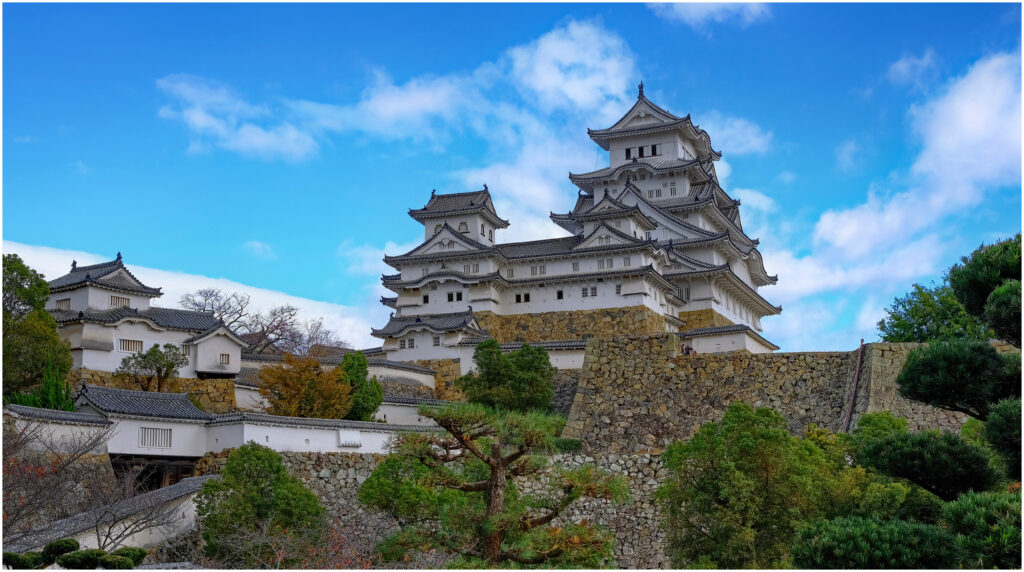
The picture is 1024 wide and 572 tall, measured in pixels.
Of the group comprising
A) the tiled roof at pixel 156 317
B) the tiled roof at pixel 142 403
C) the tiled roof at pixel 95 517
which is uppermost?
the tiled roof at pixel 156 317

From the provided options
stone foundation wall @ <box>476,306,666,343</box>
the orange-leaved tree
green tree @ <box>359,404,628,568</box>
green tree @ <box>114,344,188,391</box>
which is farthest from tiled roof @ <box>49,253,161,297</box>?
green tree @ <box>359,404,628,568</box>

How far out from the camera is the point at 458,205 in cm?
4050

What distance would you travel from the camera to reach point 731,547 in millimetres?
13820

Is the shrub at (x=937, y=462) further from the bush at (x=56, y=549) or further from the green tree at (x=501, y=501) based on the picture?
the bush at (x=56, y=549)

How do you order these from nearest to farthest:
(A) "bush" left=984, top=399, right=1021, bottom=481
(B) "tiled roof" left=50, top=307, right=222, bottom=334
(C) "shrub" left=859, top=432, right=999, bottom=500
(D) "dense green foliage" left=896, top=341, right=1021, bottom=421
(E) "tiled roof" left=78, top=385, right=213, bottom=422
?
1. (A) "bush" left=984, top=399, right=1021, bottom=481
2. (D) "dense green foliage" left=896, top=341, right=1021, bottom=421
3. (C) "shrub" left=859, top=432, right=999, bottom=500
4. (E) "tiled roof" left=78, top=385, right=213, bottom=422
5. (B) "tiled roof" left=50, top=307, right=222, bottom=334

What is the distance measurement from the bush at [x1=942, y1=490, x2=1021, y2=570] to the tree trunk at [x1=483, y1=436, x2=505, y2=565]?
523 centimetres

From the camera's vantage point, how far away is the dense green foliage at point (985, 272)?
10266 millimetres

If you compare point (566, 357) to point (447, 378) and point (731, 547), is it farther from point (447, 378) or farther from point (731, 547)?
point (731, 547)

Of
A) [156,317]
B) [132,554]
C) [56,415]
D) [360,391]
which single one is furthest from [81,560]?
[156,317]

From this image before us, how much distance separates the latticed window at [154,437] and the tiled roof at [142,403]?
319 mm

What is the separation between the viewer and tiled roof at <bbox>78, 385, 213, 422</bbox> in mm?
20344

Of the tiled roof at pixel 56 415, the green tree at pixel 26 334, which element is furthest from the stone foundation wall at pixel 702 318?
the tiled roof at pixel 56 415

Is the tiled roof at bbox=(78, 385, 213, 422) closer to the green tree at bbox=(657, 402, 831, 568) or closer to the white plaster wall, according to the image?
the white plaster wall

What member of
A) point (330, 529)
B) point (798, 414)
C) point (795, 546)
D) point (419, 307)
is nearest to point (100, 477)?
point (330, 529)
